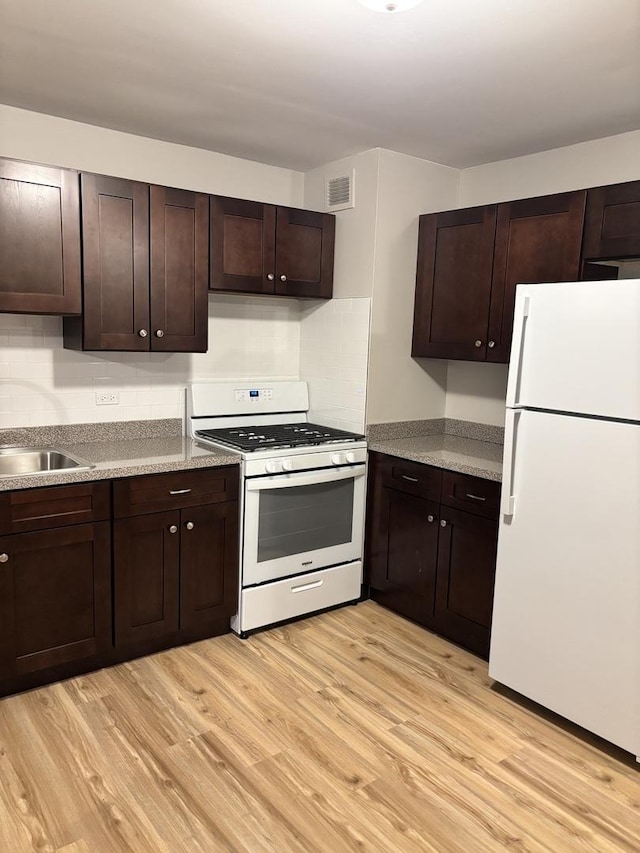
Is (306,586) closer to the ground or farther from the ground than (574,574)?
closer to the ground

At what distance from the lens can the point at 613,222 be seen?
276 centimetres

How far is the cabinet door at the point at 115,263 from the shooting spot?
288 centimetres

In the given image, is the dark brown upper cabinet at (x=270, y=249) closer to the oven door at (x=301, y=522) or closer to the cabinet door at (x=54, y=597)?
the oven door at (x=301, y=522)

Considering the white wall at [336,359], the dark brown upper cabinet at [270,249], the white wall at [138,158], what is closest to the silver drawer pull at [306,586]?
the white wall at [336,359]

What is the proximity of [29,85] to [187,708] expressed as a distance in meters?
2.70

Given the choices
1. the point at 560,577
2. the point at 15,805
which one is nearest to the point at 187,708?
the point at 15,805

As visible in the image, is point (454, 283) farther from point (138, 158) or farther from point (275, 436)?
point (138, 158)

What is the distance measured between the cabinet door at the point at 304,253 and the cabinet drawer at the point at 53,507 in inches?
60.2

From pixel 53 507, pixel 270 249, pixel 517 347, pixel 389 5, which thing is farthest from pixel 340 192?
pixel 53 507

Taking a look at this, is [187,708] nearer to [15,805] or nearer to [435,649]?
[15,805]

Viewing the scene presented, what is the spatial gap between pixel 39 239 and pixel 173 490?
1.24 meters

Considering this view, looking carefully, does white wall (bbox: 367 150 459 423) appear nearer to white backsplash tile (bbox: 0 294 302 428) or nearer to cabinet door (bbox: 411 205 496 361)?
cabinet door (bbox: 411 205 496 361)

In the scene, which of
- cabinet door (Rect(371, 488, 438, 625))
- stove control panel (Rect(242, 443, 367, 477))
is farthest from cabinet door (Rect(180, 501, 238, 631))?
cabinet door (Rect(371, 488, 438, 625))

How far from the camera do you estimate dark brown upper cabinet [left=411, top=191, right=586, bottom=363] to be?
296 centimetres
